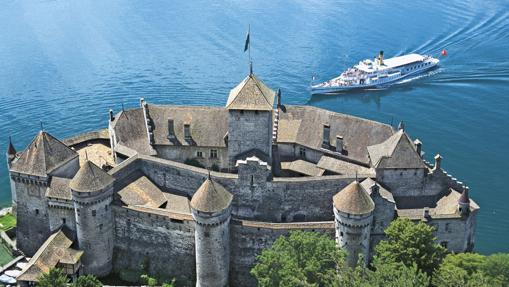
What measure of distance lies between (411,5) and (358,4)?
1445 centimetres

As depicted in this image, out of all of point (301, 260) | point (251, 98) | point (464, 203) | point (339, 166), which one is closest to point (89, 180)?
point (251, 98)

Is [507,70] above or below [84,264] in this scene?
above

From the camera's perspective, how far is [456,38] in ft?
451

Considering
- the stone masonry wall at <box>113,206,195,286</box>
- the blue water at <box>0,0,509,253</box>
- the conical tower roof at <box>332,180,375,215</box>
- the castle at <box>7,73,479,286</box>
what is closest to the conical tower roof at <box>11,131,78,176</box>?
the castle at <box>7,73,479,286</box>

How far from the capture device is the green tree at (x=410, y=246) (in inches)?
2320

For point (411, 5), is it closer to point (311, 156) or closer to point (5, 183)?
point (311, 156)

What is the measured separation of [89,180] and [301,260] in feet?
75.3

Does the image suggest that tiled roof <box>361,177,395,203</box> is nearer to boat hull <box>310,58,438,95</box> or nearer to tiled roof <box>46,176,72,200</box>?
tiled roof <box>46,176,72,200</box>

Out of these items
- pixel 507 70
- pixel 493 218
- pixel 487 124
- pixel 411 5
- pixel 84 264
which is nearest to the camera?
pixel 84 264

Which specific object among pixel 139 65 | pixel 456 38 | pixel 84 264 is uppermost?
pixel 456 38

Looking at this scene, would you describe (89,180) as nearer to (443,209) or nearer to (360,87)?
(443,209)

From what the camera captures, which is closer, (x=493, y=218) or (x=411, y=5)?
(x=493, y=218)

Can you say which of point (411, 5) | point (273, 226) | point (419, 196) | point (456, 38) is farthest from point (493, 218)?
point (411, 5)

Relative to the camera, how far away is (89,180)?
62062 mm
